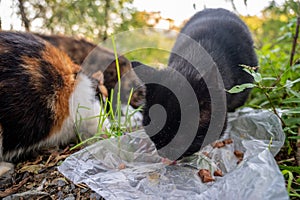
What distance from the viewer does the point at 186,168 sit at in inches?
72.6

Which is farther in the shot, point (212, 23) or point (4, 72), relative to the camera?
point (212, 23)

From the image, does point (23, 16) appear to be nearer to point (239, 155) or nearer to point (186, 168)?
point (186, 168)

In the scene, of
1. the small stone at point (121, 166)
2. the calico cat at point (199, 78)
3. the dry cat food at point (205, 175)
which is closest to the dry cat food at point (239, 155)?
the calico cat at point (199, 78)

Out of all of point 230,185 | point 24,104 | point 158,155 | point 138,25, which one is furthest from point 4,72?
point 138,25

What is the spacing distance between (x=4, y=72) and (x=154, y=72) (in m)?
0.91

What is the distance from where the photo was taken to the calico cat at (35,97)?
181 cm

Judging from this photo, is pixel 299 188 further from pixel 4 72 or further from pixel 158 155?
pixel 4 72

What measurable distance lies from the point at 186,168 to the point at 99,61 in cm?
139

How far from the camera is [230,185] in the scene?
4.59ft

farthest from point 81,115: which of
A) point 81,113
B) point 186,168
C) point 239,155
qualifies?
point 239,155

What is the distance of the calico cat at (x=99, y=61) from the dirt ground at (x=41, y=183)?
80cm

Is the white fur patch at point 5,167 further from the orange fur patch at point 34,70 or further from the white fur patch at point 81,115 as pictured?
the orange fur patch at point 34,70

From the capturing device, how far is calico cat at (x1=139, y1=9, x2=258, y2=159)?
5.94 feet

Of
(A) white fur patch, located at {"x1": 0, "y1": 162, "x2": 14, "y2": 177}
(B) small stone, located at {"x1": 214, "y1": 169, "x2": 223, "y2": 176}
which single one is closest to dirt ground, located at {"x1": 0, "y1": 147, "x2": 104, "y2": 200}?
(A) white fur patch, located at {"x1": 0, "y1": 162, "x2": 14, "y2": 177}
